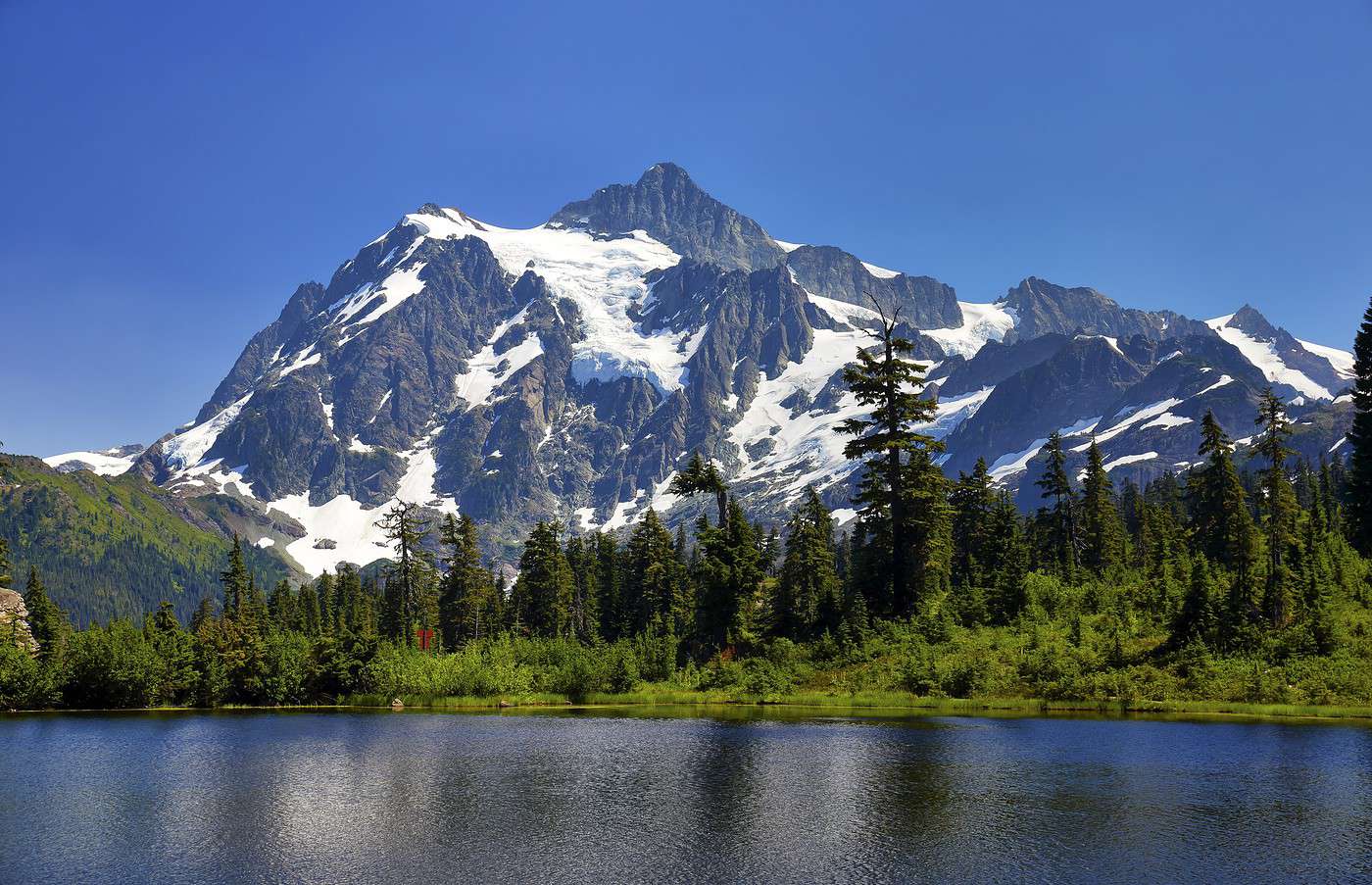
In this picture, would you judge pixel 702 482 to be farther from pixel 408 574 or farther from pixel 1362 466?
pixel 1362 466

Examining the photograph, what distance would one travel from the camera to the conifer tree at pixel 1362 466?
81188 mm

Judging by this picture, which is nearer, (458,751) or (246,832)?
(246,832)

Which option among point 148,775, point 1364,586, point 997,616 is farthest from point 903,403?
point 148,775

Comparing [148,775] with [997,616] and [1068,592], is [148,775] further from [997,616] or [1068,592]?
[1068,592]

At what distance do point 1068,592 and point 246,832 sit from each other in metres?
56.0

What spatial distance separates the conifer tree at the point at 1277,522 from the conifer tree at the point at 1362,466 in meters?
3.97

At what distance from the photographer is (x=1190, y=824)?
1272 inches

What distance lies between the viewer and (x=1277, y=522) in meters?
69.0

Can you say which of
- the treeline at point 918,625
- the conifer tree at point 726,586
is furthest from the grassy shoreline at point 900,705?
the conifer tree at point 726,586

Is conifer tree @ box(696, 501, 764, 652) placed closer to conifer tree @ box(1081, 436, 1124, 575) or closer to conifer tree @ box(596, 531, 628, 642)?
conifer tree @ box(596, 531, 628, 642)

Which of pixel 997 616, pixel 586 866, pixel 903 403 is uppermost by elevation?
pixel 903 403

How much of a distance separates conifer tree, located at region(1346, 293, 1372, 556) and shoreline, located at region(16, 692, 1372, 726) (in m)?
32.4

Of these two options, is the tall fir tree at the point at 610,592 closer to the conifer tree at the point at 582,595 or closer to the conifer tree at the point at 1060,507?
the conifer tree at the point at 582,595

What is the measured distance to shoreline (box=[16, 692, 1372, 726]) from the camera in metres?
53.6
